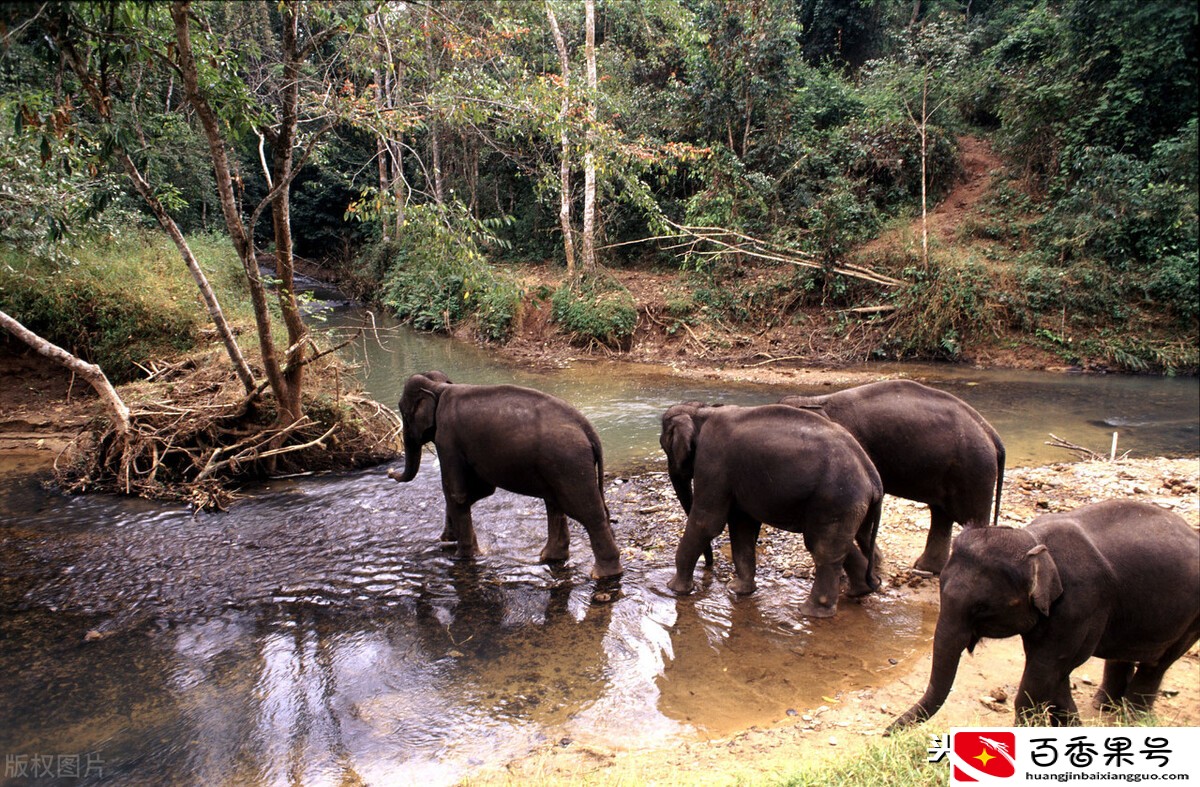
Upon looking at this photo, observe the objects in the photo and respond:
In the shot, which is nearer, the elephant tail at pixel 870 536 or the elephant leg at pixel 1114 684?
the elephant leg at pixel 1114 684

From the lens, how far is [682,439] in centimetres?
582

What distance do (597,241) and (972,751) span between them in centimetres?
2153

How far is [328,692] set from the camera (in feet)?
15.4

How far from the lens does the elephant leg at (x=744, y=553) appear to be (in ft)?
18.9

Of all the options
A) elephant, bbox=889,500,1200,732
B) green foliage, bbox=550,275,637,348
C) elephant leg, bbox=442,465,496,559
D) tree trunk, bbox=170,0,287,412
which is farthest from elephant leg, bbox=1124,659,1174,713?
green foliage, bbox=550,275,637,348

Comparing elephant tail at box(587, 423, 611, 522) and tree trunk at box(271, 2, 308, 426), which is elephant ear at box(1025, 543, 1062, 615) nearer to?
elephant tail at box(587, 423, 611, 522)

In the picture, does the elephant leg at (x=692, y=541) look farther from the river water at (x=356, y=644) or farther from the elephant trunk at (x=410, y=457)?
the elephant trunk at (x=410, y=457)

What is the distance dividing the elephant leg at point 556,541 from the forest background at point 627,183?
3.02 meters

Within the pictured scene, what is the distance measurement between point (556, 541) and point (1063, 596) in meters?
3.92

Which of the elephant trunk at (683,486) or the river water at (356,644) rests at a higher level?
the elephant trunk at (683,486)

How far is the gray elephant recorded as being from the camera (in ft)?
18.5

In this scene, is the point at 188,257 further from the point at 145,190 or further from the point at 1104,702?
the point at 1104,702

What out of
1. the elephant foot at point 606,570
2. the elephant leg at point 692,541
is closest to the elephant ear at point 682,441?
the elephant leg at point 692,541

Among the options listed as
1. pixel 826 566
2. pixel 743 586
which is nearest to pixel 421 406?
pixel 743 586
